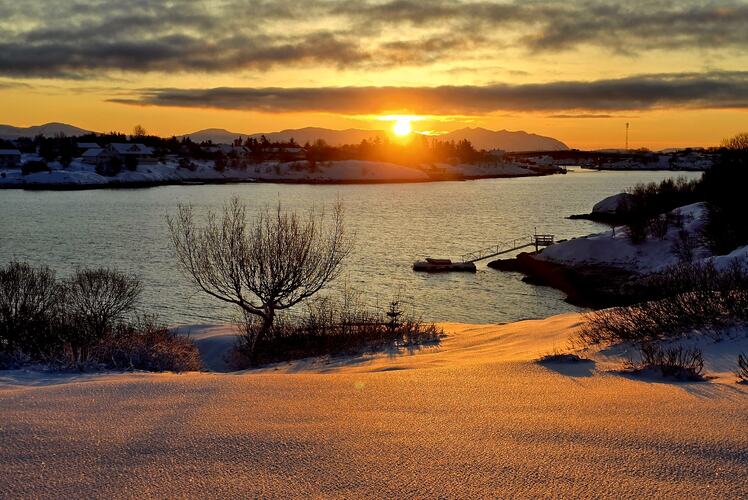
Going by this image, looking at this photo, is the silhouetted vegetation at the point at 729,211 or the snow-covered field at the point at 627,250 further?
the snow-covered field at the point at 627,250

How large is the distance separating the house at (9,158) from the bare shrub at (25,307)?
17070 cm

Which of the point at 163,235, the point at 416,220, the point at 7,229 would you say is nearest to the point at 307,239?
the point at 163,235

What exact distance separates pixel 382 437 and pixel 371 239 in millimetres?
65568

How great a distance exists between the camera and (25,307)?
77.4ft

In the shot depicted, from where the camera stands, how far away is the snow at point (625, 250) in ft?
172

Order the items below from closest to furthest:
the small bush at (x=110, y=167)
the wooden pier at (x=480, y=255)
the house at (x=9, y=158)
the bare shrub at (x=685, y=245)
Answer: the bare shrub at (x=685, y=245)
the wooden pier at (x=480, y=255)
the small bush at (x=110, y=167)
the house at (x=9, y=158)

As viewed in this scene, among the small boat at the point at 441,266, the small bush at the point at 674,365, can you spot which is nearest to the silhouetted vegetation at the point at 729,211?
the small boat at the point at 441,266

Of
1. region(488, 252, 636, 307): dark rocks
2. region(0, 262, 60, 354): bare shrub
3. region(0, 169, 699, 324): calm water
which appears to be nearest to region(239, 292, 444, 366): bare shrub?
region(0, 262, 60, 354): bare shrub

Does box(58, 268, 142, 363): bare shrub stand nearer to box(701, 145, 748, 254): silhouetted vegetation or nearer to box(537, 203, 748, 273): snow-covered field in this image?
box(701, 145, 748, 254): silhouetted vegetation

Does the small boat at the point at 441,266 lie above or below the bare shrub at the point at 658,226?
below

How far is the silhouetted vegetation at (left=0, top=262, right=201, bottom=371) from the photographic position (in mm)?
14000

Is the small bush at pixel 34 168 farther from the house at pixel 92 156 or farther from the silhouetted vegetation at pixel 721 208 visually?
the silhouetted vegetation at pixel 721 208

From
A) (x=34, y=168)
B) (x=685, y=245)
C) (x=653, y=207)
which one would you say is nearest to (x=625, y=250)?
(x=685, y=245)

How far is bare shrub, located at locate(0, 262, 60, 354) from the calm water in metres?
10.7
